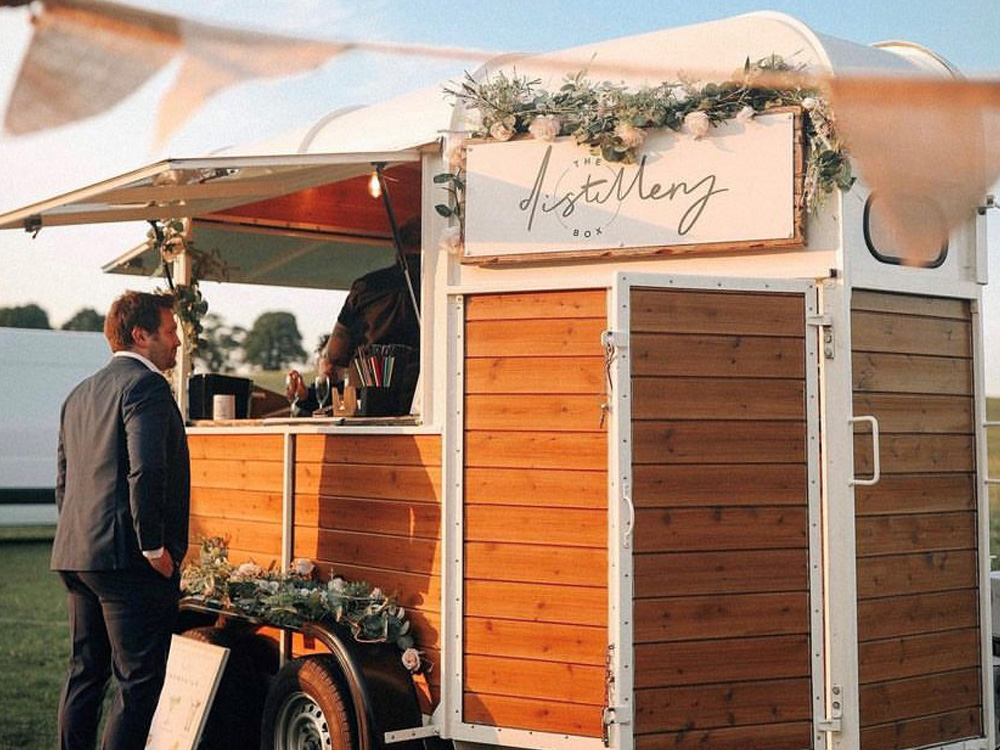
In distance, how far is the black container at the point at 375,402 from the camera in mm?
6227

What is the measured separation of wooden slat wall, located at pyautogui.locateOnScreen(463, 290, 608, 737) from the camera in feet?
16.3

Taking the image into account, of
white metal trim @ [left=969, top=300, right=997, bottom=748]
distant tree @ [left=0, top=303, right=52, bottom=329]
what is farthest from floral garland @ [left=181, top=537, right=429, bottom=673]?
distant tree @ [left=0, top=303, right=52, bottom=329]

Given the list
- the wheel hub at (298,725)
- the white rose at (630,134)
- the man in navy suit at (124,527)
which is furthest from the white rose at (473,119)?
the wheel hub at (298,725)

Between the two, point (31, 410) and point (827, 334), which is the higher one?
point (31, 410)

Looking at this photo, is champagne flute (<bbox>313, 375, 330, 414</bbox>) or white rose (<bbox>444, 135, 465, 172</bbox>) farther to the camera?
champagne flute (<bbox>313, 375, 330, 414</bbox>)

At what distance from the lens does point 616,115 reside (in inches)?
216

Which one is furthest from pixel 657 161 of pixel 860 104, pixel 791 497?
pixel 860 104

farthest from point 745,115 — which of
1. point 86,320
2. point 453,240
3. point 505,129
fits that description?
point 86,320

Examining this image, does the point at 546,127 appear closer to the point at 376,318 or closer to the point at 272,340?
the point at 376,318

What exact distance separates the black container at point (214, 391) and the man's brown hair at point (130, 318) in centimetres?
190

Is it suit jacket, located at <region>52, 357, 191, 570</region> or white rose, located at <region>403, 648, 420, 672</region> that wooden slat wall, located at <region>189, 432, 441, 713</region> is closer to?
white rose, located at <region>403, 648, 420, 672</region>

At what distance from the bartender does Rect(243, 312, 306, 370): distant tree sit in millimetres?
10546

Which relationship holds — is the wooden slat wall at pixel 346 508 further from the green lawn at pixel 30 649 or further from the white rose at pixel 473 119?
the green lawn at pixel 30 649

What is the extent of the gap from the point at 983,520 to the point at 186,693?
383 cm
